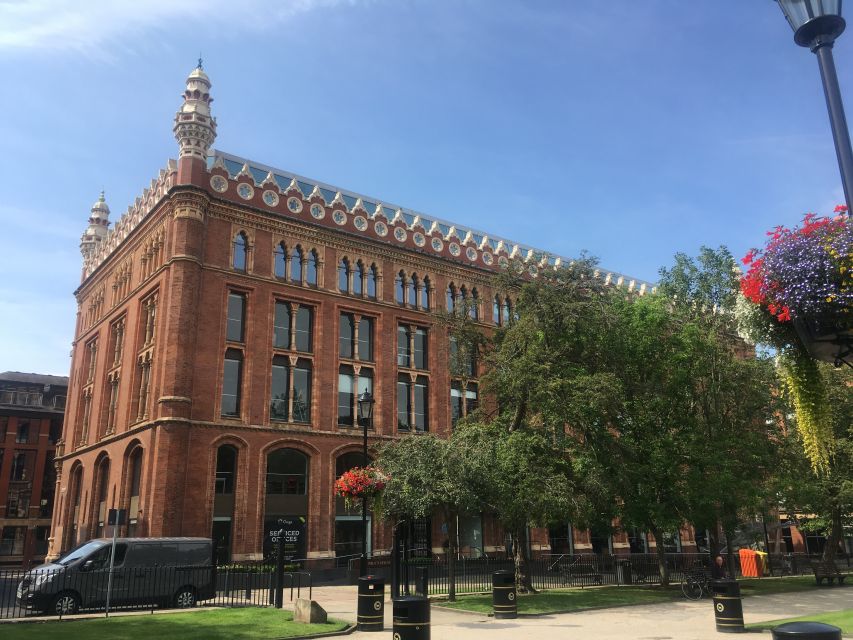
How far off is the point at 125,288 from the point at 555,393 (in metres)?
30.8

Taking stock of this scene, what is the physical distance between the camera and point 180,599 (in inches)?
851

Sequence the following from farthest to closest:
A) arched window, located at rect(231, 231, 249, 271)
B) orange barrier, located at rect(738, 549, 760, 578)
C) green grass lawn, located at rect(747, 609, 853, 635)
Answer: orange barrier, located at rect(738, 549, 760, 578) < arched window, located at rect(231, 231, 249, 271) < green grass lawn, located at rect(747, 609, 853, 635)

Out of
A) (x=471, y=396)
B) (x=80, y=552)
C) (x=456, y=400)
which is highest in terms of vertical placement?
(x=471, y=396)

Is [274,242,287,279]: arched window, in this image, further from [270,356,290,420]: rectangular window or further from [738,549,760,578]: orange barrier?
[738,549,760,578]: orange barrier

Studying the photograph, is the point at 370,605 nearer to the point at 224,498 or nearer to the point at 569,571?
the point at 569,571

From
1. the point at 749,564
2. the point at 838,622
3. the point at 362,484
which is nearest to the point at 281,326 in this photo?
the point at 362,484

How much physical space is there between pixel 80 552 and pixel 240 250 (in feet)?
65.6

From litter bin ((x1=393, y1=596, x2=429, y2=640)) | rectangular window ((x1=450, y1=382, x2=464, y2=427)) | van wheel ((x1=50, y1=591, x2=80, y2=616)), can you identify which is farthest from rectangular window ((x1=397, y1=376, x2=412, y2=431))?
litter bin ((x1=393, y1=596, x2=429, y2=640))

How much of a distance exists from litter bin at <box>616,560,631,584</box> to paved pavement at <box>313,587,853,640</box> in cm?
644

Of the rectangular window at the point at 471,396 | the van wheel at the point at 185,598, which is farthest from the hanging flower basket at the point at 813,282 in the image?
the rectangular window at the point at 471,396

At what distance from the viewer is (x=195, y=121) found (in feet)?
124

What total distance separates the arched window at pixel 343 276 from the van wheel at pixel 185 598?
71.9 ft

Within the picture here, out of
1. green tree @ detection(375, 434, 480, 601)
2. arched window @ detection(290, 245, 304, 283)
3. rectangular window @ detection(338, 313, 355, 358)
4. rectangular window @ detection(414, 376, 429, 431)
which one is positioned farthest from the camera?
rectangular window @ detection(414, 376, 429, 431)

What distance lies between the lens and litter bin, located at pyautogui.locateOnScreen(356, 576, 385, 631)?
17.0 meters
